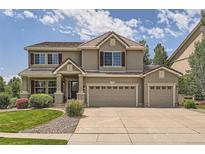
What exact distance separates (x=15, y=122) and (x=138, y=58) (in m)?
14.7

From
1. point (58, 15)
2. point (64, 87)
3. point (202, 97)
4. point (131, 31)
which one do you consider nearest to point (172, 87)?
point (202, 97)

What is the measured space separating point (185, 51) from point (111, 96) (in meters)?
13.7

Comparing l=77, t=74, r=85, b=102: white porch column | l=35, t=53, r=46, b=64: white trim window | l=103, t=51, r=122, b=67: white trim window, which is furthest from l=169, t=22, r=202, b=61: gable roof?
l=35, t=53, r=46, b=64: white trim window

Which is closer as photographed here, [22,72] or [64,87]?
[22,72]

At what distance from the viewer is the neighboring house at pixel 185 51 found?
103ft

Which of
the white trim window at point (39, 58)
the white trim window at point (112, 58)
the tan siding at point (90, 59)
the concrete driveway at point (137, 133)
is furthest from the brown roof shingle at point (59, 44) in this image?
the concrete driveway at point (137, 133)

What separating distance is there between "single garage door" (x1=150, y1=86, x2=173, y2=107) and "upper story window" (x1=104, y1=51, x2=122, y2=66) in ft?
12.9

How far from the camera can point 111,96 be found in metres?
24.9

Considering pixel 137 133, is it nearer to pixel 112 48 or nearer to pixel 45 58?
pixel 112 48

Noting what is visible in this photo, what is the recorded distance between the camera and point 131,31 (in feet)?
81.4

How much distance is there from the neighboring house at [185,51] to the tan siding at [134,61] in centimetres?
763

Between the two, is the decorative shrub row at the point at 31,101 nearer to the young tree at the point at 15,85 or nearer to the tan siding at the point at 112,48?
the young tree at the point at 15,85
